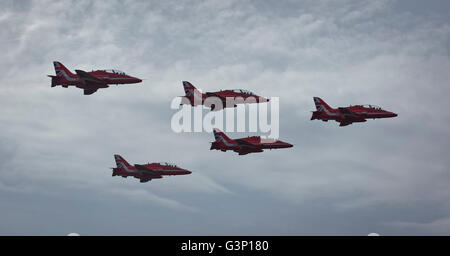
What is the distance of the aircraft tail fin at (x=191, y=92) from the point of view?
139375 mm

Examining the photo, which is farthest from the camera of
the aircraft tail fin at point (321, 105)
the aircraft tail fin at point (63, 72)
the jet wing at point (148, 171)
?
the jet wing at point (148, 171)

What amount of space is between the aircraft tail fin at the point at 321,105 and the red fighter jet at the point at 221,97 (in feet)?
40.1

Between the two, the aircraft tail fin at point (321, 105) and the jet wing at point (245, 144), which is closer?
the aircraft tail fin at point (321, 105)

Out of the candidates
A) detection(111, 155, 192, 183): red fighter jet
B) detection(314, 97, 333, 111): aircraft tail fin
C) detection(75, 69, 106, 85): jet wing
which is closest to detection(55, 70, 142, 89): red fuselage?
detection(75, 69, 106, 85): jet wing

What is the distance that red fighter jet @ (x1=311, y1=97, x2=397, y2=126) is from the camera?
461 feet

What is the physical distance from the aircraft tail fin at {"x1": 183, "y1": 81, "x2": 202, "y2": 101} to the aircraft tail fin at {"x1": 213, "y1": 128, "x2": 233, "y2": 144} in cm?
1202

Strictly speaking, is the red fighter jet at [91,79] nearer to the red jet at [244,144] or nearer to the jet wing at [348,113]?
the red jet at [244,144]

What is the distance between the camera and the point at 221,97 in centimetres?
13925

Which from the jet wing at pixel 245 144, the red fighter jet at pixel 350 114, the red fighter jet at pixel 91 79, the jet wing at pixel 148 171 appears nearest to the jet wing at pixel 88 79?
the red fighter jet at pixel 91 79

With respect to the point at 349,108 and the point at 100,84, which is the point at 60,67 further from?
the point at 349,108

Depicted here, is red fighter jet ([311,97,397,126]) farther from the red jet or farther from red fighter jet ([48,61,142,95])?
red fighter jet ([48,61,142,95])
